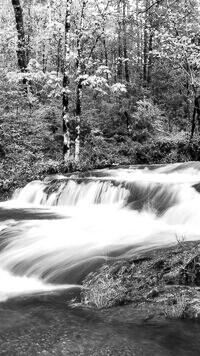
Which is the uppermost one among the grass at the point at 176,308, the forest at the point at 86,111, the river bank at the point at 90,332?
the forest at the point at 86,111

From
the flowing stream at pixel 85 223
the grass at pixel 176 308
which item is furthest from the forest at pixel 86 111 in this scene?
the grass at pixel 176 308

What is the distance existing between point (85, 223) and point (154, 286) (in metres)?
4.97

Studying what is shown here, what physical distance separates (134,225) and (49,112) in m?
13.0

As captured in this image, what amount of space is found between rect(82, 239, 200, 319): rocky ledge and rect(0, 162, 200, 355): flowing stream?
2.30 feet

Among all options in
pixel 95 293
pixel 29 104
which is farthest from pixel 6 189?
pixel 95 293

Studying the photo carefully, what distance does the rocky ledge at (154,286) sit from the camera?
4.34 metres

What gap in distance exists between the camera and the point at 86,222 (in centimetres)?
986

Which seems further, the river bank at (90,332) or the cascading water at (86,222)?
the cascading water at (86,222)

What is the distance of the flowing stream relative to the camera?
20.9 ft

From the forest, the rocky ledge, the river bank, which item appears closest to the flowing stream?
the river bank

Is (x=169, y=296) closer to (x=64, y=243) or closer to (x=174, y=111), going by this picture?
(x=64, y=243)

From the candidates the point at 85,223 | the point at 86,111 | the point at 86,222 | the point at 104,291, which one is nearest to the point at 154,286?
the point at 104,291

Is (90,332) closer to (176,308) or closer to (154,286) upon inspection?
(176,308)

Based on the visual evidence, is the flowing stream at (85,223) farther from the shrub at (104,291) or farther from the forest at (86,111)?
the forest at (86,111)
